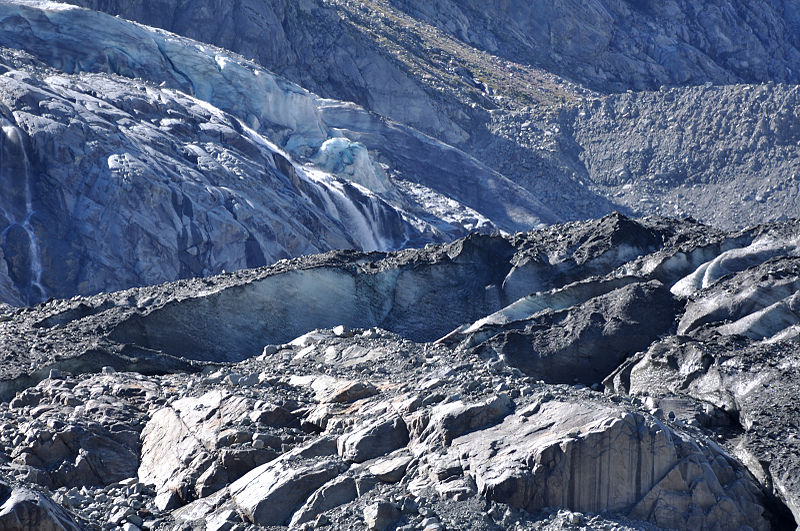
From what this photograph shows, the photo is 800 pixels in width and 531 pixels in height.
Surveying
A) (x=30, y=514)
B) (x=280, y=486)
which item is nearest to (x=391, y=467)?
(x=280, y=486)

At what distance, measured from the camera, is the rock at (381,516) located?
12211 millimetres

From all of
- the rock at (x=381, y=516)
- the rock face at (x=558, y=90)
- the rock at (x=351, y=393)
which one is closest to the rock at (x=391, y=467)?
the rock at (x=381, y=516)

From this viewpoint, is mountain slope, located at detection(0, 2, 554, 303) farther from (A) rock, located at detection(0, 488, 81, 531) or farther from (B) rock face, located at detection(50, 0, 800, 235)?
(A) rock, located at detection(0, 488, 81, 531)

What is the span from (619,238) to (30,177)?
91.3ft

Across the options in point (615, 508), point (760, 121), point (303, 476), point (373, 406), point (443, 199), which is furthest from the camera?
point (760, 121)

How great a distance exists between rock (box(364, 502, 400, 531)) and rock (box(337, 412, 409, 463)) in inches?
61.6

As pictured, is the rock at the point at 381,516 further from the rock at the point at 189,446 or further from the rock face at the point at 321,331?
the rock at the point at 189,446

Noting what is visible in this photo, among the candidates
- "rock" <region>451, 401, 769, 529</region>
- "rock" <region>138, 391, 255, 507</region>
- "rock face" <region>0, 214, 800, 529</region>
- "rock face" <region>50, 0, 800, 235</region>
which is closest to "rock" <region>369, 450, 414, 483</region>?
"rock face" <region>0, 214, 800, 529</region>

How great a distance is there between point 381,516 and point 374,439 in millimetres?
1971

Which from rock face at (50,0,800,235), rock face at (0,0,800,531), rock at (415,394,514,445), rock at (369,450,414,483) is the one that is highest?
rock at (415,394,514,445)

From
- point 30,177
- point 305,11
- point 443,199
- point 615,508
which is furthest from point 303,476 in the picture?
point 305,11

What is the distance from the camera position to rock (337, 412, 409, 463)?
14008 millimetres

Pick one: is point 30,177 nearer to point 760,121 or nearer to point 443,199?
point 443,199

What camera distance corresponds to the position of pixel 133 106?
5516 centimetres
